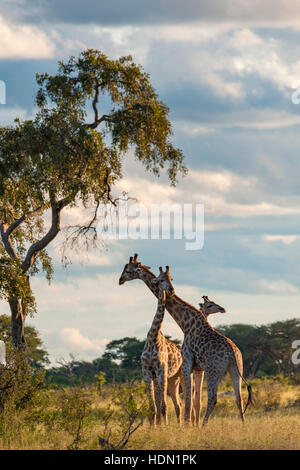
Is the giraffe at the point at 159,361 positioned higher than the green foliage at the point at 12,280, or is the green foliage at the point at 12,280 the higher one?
the green foliage at the point at 12,280

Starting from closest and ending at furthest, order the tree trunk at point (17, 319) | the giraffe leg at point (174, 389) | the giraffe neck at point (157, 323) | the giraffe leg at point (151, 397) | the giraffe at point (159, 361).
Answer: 1. the giraffe leg at point (151, 397)
2. the giraffe at point (159, 361)
3. the giraffe neck at point (157, 323)
4. the giraffe leg at point (174, 389)
5. the tree trunk at point (17, 319)

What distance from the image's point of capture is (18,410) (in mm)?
14992

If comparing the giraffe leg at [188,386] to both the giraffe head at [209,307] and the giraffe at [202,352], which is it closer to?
the giraffe at [202,352]

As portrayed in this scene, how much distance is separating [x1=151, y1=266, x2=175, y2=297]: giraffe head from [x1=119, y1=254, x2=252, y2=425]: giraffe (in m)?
0.35

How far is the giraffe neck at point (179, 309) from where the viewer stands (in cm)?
1442

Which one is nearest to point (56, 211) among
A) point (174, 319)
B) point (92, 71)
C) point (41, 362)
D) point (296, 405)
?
point (92, 71)

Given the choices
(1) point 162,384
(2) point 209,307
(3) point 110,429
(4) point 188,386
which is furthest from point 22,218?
(3) point 110,429

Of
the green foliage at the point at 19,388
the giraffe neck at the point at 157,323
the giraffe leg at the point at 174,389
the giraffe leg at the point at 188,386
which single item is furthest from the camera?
the giraffe leg at the point at 174,389

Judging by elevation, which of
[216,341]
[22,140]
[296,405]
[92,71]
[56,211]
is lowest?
[296,405]

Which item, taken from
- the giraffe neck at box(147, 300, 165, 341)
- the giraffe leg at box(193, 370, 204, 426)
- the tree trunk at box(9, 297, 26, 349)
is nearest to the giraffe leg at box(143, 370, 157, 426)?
the giraffe neck at box(147, 300, 165, 341)

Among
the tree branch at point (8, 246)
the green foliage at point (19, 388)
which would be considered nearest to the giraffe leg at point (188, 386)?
the green foliage at point (19, 388)

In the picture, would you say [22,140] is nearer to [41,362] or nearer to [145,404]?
[145,404]

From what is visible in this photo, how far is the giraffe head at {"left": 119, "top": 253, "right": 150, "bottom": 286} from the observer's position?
14.8m
